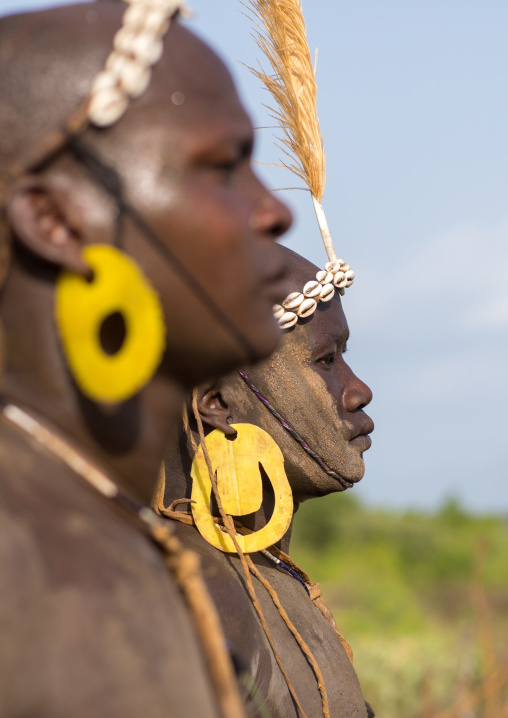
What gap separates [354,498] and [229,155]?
102 feet

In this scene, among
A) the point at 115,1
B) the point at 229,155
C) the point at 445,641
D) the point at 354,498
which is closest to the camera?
the point at 229,155

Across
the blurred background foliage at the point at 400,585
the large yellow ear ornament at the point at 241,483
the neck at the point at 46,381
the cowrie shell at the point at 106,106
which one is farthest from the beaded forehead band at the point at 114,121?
the blurred background foliage at the point at 400,585

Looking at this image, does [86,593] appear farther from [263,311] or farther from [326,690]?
[326,690]

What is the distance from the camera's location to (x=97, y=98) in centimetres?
164

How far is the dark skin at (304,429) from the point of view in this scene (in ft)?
10.6

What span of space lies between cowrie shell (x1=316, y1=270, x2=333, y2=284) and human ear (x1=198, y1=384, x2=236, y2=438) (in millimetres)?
598

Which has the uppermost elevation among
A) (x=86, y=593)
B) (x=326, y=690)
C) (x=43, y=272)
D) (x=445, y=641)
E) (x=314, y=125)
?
(x=43, y=272)

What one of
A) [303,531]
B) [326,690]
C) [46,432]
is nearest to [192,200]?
[46,432]

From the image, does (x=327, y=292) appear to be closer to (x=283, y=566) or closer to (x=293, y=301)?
(x=293, y=301)

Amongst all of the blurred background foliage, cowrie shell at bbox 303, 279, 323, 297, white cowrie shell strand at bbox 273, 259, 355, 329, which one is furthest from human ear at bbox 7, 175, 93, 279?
the blurred background foliage

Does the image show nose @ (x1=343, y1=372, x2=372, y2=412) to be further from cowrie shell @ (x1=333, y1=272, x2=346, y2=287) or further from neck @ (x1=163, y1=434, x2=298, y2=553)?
neck @ (x1=163, y1=434, x2=298, y2=553)

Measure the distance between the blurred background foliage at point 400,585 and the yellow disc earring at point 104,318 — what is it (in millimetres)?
7483

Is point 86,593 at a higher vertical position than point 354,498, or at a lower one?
Result: higher

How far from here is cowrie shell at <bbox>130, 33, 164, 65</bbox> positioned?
169 centimetres
